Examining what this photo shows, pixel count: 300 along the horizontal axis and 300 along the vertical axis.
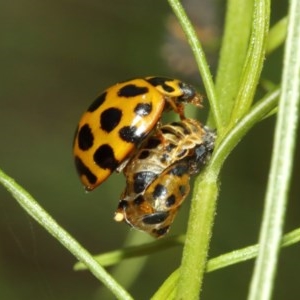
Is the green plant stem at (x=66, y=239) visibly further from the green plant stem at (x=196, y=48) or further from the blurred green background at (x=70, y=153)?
the blurred green background at (x=70, y=153)

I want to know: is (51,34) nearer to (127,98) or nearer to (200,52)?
(127,98)

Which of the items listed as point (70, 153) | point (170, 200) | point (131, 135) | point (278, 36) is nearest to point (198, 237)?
point (170, 200)

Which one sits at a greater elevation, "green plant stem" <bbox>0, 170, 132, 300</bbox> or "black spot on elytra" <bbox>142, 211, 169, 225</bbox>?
"black spot on elytra" <bbox>142, 211, 169, 225</bbox>

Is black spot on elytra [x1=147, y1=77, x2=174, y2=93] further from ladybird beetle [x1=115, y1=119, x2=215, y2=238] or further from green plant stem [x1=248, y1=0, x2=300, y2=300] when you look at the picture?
green plant stem [x1=248, y1=0, x2=300, y2=300]

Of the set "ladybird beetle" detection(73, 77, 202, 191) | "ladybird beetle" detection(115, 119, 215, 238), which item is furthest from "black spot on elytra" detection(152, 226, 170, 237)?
"ladybird beetle" detection(73, 77, 202, 191)

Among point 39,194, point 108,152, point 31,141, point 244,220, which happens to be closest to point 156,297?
point 108,152

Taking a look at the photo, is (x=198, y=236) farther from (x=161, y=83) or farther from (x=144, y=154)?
(x=161, y=83)

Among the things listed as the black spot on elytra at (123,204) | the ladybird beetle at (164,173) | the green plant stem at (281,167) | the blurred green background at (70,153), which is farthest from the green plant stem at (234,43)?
the blurred green background at (70,153)
